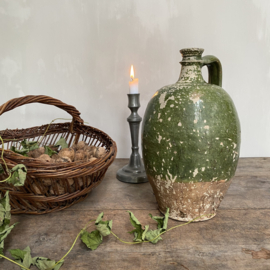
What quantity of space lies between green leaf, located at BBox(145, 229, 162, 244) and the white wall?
0.61m

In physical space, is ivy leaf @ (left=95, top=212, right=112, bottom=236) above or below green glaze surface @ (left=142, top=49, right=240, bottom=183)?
below

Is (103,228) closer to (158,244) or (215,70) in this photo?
(158,244)

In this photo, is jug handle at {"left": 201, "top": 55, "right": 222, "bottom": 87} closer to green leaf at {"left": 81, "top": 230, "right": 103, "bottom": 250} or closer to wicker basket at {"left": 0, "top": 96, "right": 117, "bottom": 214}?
wicker basket at {"left": 0, "top": 96, "right": 117, "bottom": 214}

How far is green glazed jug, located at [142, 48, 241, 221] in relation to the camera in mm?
513

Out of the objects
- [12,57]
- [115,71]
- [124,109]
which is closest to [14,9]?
[12,57]

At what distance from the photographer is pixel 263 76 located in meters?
1.00

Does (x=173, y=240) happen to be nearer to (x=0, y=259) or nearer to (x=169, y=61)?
(x=0, y=259)

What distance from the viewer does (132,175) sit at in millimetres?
818

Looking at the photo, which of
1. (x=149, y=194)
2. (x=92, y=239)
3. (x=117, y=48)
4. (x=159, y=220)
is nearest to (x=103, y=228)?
(x=92, y=239)

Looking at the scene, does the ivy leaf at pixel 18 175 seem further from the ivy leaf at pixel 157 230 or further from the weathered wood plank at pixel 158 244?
the ivy leaf at pixel 157 230

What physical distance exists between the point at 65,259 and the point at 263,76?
0.98 m

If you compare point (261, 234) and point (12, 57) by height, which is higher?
point (12, 57)

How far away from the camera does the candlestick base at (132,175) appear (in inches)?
31.8

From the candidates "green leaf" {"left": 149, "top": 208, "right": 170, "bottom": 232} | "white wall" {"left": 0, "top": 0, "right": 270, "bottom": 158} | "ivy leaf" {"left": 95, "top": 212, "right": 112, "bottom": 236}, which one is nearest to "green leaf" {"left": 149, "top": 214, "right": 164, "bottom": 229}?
"green leaf" {"left": 149, "top": 208, "right": 170, "bottom": 232}
